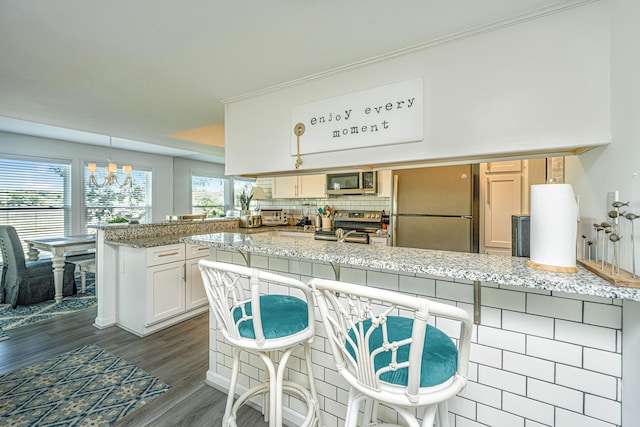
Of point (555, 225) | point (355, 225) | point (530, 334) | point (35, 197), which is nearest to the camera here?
point (555, 225)

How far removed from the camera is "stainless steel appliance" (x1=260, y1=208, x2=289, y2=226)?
476 cm

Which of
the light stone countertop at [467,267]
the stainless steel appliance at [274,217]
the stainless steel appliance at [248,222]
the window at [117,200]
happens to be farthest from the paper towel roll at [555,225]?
the window at [117,200]

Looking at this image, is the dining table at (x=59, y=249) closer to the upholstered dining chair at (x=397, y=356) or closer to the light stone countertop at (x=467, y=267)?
the light stone countertop at (x=467, y=267)

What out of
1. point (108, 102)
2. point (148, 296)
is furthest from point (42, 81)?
point (148, 296)

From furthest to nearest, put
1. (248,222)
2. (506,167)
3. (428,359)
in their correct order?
(248,222) → (506,167) → (428,359)

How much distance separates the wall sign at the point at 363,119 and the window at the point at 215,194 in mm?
5941

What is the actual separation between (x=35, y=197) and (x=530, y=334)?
6514mm

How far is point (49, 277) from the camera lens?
3562mm

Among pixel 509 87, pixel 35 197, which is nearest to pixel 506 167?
pixel 509 87

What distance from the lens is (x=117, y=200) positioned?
566 centimetres

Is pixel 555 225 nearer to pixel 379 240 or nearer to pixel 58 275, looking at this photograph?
pixel 379 240

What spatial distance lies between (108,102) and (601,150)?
124 inches

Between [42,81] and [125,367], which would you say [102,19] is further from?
[125,367]

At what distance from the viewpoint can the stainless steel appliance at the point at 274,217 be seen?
4756 millimetres
